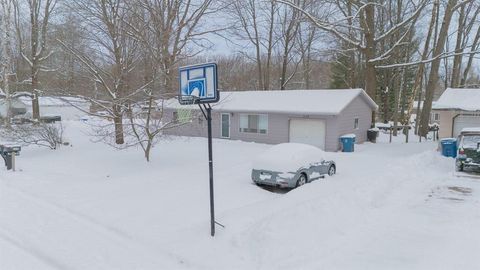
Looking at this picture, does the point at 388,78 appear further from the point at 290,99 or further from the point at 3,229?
the point at 3,229

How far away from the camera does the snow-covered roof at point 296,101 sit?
1959cm

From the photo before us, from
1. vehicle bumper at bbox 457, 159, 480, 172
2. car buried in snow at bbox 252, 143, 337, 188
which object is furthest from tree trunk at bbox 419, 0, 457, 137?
car buried in snow at bbox 252, 143, 337, 188

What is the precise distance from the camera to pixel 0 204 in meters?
8.69

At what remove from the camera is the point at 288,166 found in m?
10.7

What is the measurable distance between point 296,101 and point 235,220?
14.9 meters

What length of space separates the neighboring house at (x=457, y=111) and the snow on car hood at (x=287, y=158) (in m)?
10.8

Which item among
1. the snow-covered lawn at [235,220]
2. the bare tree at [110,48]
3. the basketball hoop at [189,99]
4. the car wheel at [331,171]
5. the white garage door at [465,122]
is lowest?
the snow-covered lawn at [235,220]

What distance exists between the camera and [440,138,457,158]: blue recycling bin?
16531 millimetres

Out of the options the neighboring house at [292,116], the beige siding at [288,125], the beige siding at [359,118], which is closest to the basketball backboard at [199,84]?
the neighboring house at [292,116]

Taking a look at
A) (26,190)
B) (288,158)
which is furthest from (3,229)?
(288,158)

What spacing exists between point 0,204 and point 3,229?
81.8 inches

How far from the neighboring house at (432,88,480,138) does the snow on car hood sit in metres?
10.8

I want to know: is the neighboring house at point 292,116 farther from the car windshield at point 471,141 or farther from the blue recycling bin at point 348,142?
the car windshield at point 471,141

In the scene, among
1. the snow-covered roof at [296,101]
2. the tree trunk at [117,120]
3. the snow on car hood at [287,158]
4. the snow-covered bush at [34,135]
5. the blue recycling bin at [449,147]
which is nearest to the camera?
the snow on car hood at [287,158]
